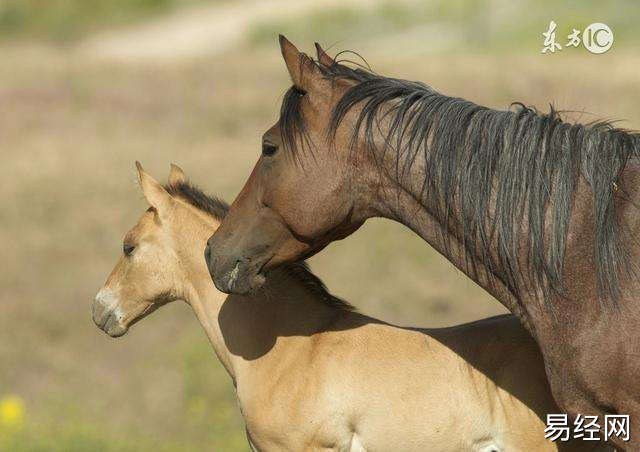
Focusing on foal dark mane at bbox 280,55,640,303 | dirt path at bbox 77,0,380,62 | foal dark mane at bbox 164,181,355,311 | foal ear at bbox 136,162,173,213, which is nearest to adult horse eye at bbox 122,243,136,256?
foal ear at bbox 136,162,173,213

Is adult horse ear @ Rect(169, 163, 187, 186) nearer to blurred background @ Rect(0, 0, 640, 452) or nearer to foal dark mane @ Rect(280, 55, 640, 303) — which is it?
foal dark mane @ Rect(280, 55, 640, 303)

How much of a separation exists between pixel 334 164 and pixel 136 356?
870 centimetres

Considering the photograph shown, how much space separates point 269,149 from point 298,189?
260 mm

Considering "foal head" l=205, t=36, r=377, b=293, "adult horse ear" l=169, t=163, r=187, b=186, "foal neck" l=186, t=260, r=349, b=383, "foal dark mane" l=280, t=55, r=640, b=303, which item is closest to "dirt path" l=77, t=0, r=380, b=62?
"adult horse ear" l=169, t=163, r=187, b=186

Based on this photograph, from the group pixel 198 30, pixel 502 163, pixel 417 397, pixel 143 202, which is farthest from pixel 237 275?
pixel 198 30

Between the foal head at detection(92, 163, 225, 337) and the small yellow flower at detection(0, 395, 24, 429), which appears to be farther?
the small yellow flower at detection(0, 395, 24, 429)

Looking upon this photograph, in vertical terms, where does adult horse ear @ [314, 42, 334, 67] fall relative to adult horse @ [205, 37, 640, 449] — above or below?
above

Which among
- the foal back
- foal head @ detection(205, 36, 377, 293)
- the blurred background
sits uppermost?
foal head @ detection(205, 36, 377, 293)

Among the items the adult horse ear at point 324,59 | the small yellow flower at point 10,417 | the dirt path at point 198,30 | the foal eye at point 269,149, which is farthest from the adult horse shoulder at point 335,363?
the dirt path at point 198,30

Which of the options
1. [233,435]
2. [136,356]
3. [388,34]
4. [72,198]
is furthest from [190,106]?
[388,34]

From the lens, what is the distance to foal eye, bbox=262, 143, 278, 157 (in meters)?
4.92

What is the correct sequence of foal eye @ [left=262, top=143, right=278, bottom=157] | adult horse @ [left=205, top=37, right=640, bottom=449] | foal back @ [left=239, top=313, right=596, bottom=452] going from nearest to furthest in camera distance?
adult horse @ [left=205, top=37, right=640, bottom=449] → foal eye @ [left=262, top=143, right=278, bottom=157] → foal back @ [left=239, top=313, right=596, bottom=452]

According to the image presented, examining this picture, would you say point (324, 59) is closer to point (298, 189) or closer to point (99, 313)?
point (298, 189)

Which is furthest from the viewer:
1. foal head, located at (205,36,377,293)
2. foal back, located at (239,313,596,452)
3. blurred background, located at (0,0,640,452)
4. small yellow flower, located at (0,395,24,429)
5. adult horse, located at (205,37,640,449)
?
blurred background, located at (0,0,640,452)
